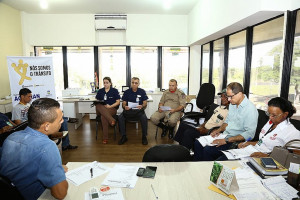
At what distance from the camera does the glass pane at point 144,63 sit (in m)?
6.21

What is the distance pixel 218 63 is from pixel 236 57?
848mm

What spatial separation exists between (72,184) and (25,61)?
3.67 m

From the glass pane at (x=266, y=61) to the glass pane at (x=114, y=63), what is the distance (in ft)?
12.5

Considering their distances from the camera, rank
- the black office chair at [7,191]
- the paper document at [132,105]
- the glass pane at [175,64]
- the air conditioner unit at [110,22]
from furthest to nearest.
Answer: the glass pane at [175,64] → the air conditioner unit at [110,22] → the paper document at [132,105] → the black office chair at [7,191]

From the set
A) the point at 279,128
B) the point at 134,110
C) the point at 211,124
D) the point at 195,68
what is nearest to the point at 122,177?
the point at 279,128

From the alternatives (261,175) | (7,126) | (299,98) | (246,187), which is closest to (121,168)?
(246,187)

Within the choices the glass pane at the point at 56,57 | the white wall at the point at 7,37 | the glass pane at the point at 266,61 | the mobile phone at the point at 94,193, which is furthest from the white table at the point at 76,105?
the mobile phone at the point at 94,193

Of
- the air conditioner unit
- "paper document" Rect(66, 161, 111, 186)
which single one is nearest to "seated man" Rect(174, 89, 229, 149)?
"paper document" Rect(66, 161, 111, 186)

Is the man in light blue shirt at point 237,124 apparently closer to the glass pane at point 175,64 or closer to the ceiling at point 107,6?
the ceiling at point 107,6

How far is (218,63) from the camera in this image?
16.0 feet

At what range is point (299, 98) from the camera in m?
2.61

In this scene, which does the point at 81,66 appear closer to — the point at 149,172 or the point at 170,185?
the point at 149,172

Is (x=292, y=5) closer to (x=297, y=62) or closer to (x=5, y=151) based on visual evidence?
(x=297, y=62)

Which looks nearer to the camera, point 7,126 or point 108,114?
point 7,126
